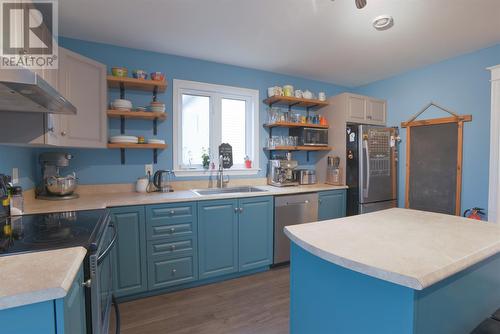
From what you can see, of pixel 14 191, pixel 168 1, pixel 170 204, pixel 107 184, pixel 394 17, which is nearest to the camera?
pixel 14 191

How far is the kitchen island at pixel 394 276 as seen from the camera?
2.66 ft

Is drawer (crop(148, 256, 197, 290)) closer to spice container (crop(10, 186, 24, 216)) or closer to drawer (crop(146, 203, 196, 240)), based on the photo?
drawer (crop(146, 203, 196, 240))

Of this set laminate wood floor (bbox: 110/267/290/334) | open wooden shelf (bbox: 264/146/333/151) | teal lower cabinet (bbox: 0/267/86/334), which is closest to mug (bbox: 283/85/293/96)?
open wooden shelf (bbox: 264/146/333/151)

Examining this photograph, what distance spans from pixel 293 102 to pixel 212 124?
1182 millimetres

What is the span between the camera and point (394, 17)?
2.03 m

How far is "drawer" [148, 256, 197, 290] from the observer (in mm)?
2160

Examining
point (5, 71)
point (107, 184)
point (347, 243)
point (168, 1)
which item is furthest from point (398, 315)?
point (107, 184)

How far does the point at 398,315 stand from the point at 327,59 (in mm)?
2820

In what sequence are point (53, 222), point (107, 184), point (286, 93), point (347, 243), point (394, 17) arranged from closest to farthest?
1. point (347, 243)
2. point (53, 222)
3. point (394, 17)
4. point (107, 184)
5. point (286, 93)

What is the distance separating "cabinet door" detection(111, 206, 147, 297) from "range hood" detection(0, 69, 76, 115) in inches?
36.5

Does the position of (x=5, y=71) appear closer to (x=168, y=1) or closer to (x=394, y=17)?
(x=168, y=1)

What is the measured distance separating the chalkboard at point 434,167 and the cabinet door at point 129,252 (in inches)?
135

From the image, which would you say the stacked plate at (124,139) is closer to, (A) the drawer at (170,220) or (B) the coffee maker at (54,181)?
(B) the coffee maker at (54,181)

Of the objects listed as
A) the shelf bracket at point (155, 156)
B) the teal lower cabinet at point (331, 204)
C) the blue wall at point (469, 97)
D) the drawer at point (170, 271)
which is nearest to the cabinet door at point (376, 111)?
the blue wall at point (469, 97)
